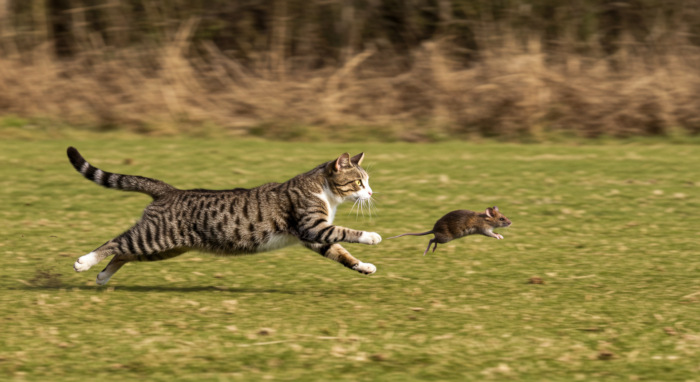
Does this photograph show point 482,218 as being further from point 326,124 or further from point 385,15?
point 385,15

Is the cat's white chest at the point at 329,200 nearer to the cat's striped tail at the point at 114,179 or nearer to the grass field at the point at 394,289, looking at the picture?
the grass field at the point at 394,289

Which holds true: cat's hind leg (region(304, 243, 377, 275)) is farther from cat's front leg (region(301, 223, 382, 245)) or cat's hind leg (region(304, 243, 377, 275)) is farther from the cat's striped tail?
the cat's striped tail

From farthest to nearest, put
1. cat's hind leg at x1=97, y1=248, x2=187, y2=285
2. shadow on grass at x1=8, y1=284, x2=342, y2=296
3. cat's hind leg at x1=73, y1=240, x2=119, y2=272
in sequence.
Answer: cat's hind leg at x1=97, y1=248, x2=187, y2=285
shadow on grass at x1=8, y1=284, x2=342, y2=296
cat's hind leg at x1=73, y1=240, x2=119, y2=272

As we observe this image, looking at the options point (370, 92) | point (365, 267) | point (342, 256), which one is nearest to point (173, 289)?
point (342, 256)

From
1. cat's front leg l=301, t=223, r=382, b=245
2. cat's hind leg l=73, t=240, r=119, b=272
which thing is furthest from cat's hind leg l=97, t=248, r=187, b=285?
cat's front leg l=301, t=223, r=382, b=245

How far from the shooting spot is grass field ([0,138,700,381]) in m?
4.92

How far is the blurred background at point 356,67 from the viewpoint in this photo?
14.6 meters

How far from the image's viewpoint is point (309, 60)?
16.8 m

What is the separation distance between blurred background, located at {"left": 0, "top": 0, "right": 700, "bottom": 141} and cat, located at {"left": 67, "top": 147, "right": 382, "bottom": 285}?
303 inches

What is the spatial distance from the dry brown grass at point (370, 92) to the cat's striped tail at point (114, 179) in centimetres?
776

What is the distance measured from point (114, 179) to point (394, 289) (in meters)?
2.16

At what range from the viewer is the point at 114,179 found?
6707 millimetres

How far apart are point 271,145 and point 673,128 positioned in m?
6.14

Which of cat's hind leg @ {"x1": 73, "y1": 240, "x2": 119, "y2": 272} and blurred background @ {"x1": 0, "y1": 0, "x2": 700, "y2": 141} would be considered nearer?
cat's hind leg @ {"x1": 73, "y1": 240, "x2": 119, "y2": 272}
